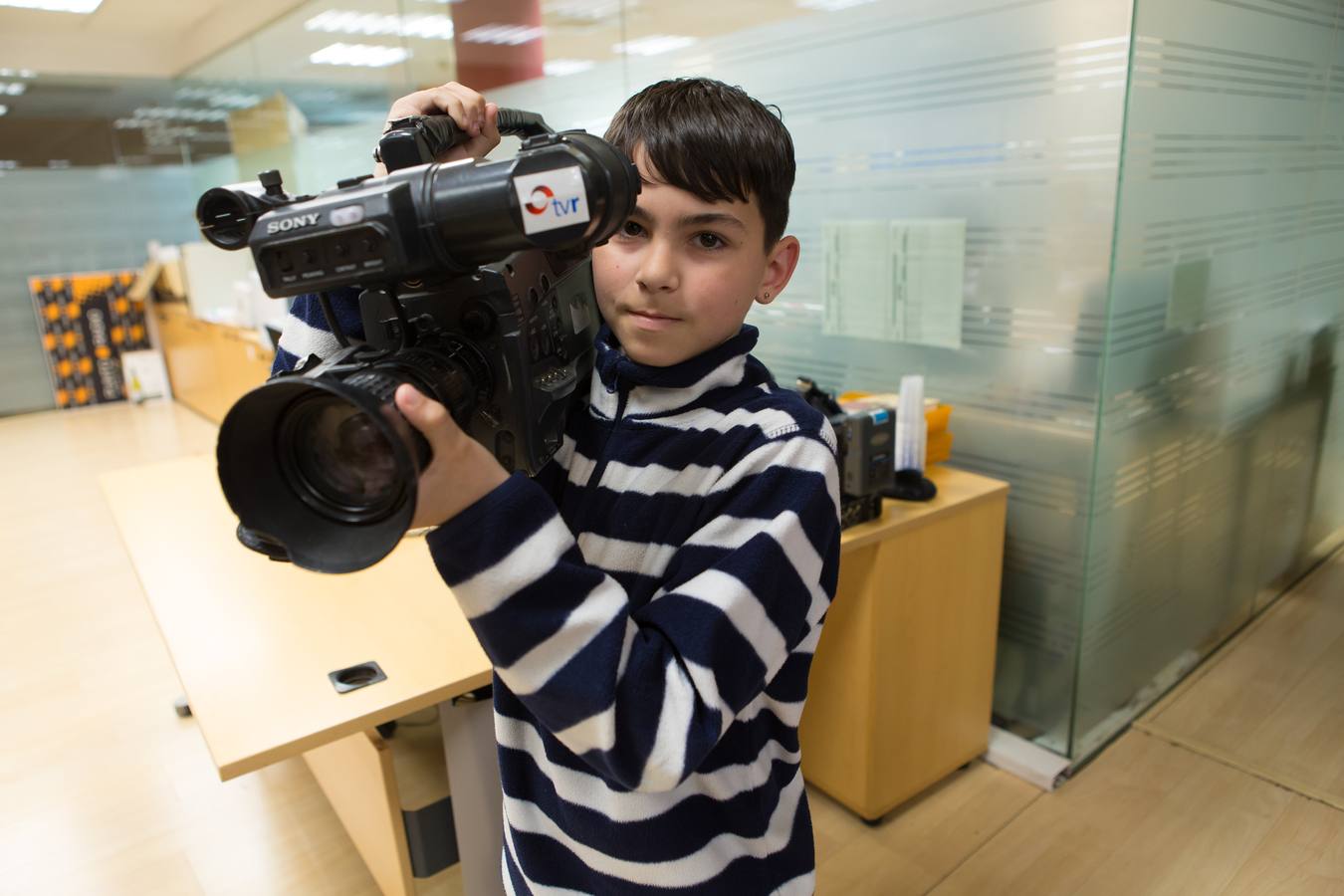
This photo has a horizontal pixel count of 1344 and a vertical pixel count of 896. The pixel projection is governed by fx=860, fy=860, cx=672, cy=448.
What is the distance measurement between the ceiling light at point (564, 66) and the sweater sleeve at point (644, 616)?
268 cm

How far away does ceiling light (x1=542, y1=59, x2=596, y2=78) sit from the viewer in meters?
2.96

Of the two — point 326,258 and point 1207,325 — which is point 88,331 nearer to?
point 1207,325

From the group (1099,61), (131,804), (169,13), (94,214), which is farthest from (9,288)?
(1099,61)

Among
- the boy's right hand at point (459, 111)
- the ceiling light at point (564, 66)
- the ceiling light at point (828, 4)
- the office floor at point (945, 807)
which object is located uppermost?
the ceiling light at point (564, 66)

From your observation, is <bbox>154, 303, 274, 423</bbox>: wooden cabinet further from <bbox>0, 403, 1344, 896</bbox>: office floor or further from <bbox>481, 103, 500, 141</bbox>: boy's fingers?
<bbox>481, 103, 500, 141</bbox>: boy's fingers

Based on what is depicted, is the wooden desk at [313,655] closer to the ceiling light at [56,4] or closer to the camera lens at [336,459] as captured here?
the camera lens at [336,459]

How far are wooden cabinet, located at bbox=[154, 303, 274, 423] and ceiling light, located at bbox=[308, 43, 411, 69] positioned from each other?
161cm

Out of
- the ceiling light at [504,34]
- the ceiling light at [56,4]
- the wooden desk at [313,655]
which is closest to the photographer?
the wooden desk at [313,655]

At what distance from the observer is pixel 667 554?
0.69 m

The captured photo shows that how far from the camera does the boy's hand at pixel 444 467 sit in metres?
A: 0.48

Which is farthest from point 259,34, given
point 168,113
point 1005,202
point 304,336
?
point 304,336

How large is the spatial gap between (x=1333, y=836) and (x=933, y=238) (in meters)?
1.54

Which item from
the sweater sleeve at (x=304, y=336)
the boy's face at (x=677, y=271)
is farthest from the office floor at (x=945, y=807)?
the boy's face at (x=677, y=271)

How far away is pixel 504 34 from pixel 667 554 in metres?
3.28
